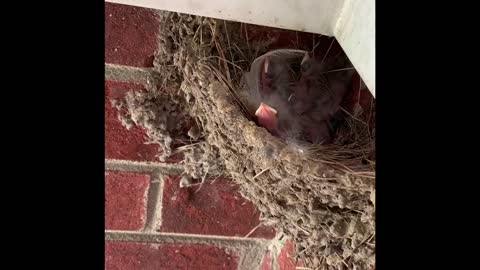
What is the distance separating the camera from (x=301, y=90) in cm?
101

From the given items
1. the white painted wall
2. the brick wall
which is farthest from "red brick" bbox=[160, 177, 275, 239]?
the white painted wall

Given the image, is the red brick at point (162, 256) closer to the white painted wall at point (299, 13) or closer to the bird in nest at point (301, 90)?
the bird in nest at point (301, 90)

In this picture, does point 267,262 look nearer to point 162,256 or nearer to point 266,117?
point 162,256

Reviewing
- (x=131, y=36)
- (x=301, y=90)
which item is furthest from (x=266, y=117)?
(x=131, y=36)

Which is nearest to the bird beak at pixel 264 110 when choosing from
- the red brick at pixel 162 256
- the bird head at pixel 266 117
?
the bird head at pixel 266 117

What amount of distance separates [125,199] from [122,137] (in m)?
0.11

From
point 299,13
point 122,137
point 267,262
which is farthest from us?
point 267,262

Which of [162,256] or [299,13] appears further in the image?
[162,256]

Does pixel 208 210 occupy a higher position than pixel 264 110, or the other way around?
pixel 264 110

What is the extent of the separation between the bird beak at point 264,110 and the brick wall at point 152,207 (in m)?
0.20

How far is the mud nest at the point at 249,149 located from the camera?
2.78ft
